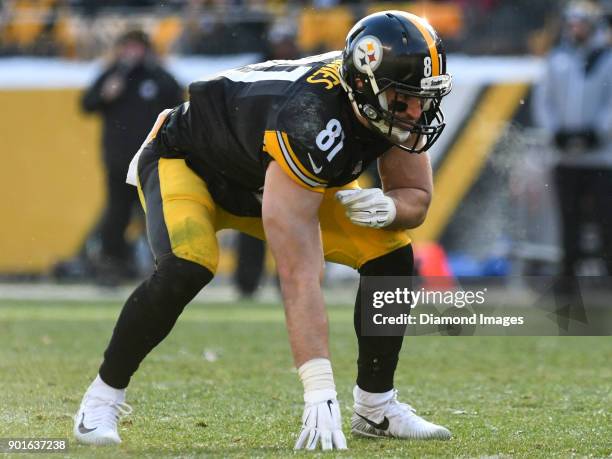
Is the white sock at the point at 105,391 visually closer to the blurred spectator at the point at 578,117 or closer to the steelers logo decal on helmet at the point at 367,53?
the steelers logo decal on helmet at the point at 367,53

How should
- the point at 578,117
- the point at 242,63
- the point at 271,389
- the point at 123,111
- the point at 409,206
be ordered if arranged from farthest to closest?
the point at 242,63 → the point at 123,111 → the point at 578,117 → the point at 271,389 → the point at 409,206

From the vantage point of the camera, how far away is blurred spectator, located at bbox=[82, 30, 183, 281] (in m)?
10.9

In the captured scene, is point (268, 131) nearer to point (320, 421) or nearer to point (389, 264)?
point (389, 264)

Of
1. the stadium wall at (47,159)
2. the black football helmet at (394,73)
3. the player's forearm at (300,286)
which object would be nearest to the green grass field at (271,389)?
the player's forearm at (300,286)

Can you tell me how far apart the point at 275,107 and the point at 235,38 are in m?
8.95

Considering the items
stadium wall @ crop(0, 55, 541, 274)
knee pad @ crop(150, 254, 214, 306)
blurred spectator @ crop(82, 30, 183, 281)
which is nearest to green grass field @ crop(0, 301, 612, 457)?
knee pad @ crop(150, 254, 214, 306)

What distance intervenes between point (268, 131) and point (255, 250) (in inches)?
255

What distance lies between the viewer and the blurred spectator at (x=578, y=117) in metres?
10.0

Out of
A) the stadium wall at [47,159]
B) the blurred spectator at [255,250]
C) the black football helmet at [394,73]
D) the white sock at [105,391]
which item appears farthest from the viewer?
the stadium wall at [47,159]

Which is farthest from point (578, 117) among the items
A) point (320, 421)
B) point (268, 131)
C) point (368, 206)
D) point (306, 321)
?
point (320, 421)

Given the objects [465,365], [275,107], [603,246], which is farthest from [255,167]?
[603,246]

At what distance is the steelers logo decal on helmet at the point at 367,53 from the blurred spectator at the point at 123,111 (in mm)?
6869

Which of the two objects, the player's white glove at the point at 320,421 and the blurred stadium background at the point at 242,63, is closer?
the player's white glove at the point at 320,421

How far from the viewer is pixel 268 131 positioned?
407 cm
